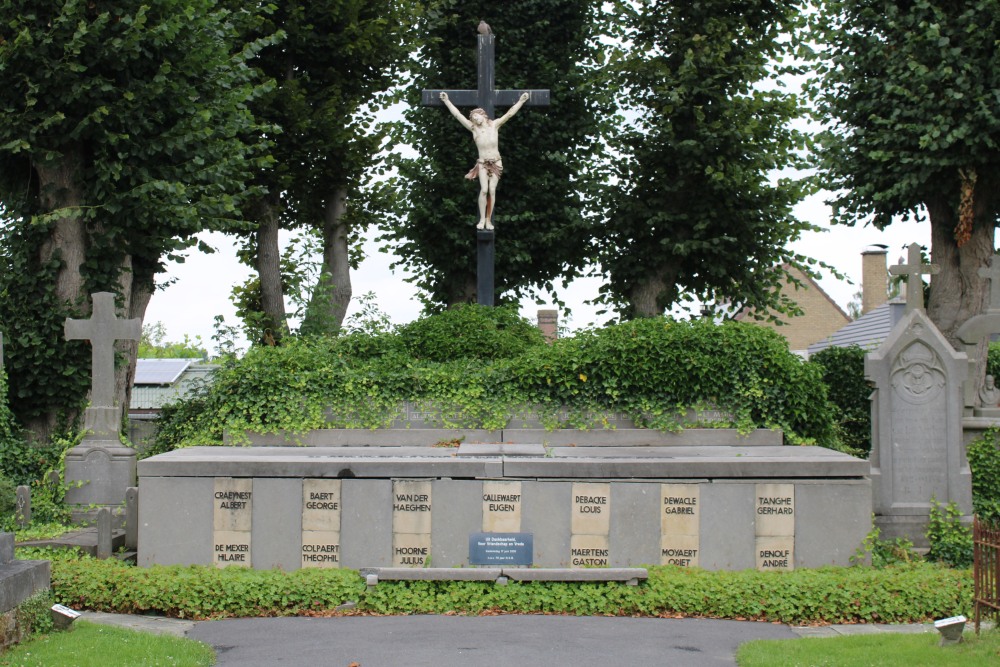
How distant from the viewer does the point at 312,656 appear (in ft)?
26.3

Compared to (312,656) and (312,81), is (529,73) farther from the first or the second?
(312,656)

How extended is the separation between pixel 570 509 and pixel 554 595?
1137 millimetres

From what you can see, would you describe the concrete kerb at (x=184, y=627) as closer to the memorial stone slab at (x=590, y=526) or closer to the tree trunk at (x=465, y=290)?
the memorial stone slab at (x=590, y=526)

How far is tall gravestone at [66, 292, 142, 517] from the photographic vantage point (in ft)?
43.6

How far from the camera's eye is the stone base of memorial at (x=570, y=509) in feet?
34.8

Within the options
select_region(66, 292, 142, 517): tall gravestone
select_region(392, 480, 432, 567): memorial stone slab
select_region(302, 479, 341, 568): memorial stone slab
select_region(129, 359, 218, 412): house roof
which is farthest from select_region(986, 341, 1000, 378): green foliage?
select_region(129, 359, 218, 412): house roof

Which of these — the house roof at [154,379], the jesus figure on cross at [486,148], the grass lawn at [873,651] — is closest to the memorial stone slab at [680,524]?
the grass lawn at [873,651]

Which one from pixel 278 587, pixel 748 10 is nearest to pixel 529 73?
pixel 748 10

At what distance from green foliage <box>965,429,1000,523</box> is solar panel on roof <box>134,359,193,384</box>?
26.0 meters

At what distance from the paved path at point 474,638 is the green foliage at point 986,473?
428 cm

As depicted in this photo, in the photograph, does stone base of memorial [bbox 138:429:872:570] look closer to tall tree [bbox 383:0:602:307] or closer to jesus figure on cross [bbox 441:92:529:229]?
jesus figure on cross [bbox 441:92:529:229]

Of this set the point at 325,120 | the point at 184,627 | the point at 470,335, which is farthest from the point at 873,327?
the point at 184,627

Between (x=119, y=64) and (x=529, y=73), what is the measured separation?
9.90m

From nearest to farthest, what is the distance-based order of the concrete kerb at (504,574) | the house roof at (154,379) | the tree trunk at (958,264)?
the concrete kerb at (504,574), the tree trunk at (958,264), the house roof at (154,379)
